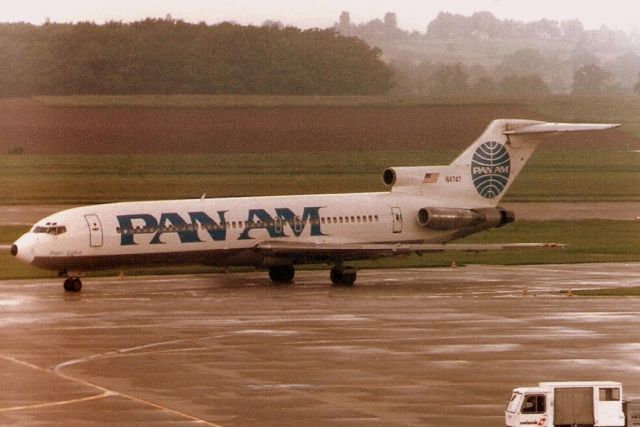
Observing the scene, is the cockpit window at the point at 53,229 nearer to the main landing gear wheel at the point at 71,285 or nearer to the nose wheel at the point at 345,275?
the main landing gear wheel at the point at 71,285

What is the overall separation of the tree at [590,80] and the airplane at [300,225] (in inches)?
1706

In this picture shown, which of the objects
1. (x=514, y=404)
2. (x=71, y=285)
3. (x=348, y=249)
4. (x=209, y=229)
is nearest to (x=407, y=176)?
(x=348, y=249)

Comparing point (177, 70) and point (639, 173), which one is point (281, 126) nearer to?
point (177, 70)

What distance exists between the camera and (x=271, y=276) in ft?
161

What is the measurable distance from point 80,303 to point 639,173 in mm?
59342

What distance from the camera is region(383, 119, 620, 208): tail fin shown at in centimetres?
5078

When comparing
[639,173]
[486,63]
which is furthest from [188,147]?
[639,173]

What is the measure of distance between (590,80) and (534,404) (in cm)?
7554

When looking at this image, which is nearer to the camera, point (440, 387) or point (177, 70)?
point (440, 387)

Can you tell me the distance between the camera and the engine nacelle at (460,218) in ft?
162

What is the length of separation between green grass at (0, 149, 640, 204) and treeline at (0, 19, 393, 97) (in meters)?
5.56

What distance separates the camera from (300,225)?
48.0m

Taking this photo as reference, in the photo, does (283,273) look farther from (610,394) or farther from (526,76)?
(526,76)

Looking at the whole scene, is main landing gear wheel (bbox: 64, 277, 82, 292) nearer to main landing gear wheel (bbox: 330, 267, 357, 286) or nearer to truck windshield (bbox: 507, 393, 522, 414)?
main landing gear wheel (bbox: 330, 267, 357, 286)
